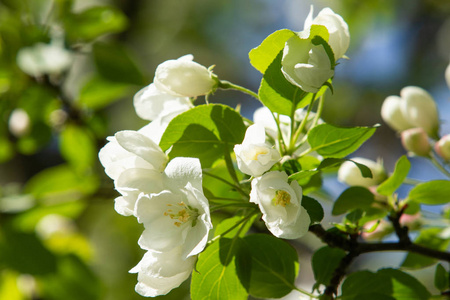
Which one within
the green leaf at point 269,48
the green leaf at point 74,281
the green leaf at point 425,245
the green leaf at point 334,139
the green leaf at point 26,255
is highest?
the green leaf at point 269,48

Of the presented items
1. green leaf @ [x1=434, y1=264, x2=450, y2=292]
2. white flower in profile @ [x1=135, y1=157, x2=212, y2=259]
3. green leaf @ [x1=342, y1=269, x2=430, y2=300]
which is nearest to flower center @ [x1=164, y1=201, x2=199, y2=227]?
white flower in profile @ [x1=135, y1=157, x2=212, y2=259]

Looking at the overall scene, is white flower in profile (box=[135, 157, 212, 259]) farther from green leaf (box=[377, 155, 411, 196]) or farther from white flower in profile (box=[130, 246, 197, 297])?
green leaf (box=[377, 155, 411, 196])

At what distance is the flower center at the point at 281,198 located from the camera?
82 centimetres

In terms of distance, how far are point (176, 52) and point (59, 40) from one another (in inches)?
107

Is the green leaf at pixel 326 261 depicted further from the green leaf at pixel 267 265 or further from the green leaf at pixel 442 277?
the green leaf at pixel 442 277

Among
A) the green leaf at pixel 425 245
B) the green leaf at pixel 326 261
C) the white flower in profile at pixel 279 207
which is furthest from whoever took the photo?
the green leaf at pixel 425 245

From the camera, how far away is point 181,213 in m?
0.87

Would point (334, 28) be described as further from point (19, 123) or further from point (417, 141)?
Result: point (19, 123)

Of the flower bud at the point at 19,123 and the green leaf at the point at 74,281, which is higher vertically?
the flower bud at the point at 19,123

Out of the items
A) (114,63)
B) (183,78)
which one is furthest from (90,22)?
(183,78)

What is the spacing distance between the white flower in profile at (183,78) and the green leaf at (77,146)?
126 cm

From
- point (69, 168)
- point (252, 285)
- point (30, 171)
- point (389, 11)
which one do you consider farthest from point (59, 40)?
point (389, 11)

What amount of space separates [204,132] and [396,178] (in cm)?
38

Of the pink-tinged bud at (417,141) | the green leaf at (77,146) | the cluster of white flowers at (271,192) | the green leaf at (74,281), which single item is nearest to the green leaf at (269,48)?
the cluster of white flowers at (271,192)
